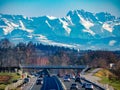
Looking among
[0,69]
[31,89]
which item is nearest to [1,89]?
[31,89]

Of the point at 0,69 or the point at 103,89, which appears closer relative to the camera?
the point at 103,89

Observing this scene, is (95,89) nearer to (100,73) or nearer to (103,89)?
(103,89)

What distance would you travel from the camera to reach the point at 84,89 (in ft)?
269

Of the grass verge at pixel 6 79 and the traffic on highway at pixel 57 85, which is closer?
the traffic on highway at pixel 57 85

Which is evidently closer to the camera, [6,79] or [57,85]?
[57,85]

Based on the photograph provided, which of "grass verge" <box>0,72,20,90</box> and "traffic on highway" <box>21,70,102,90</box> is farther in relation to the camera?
"grass verge" <box>0,72,20,90</box>

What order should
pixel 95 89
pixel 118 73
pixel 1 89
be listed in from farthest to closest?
pixel 118 73, pixel 95 89, pixel 1 89

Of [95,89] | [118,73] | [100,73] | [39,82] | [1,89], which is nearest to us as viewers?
[1,89]

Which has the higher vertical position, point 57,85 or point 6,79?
point 57,85

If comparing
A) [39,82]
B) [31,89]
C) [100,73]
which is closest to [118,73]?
[100,73]

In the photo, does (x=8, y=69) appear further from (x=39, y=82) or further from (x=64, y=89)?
(x=64, y=89)

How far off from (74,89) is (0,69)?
85.6m

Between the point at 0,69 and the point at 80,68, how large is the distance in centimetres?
4082

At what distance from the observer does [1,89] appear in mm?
75750
